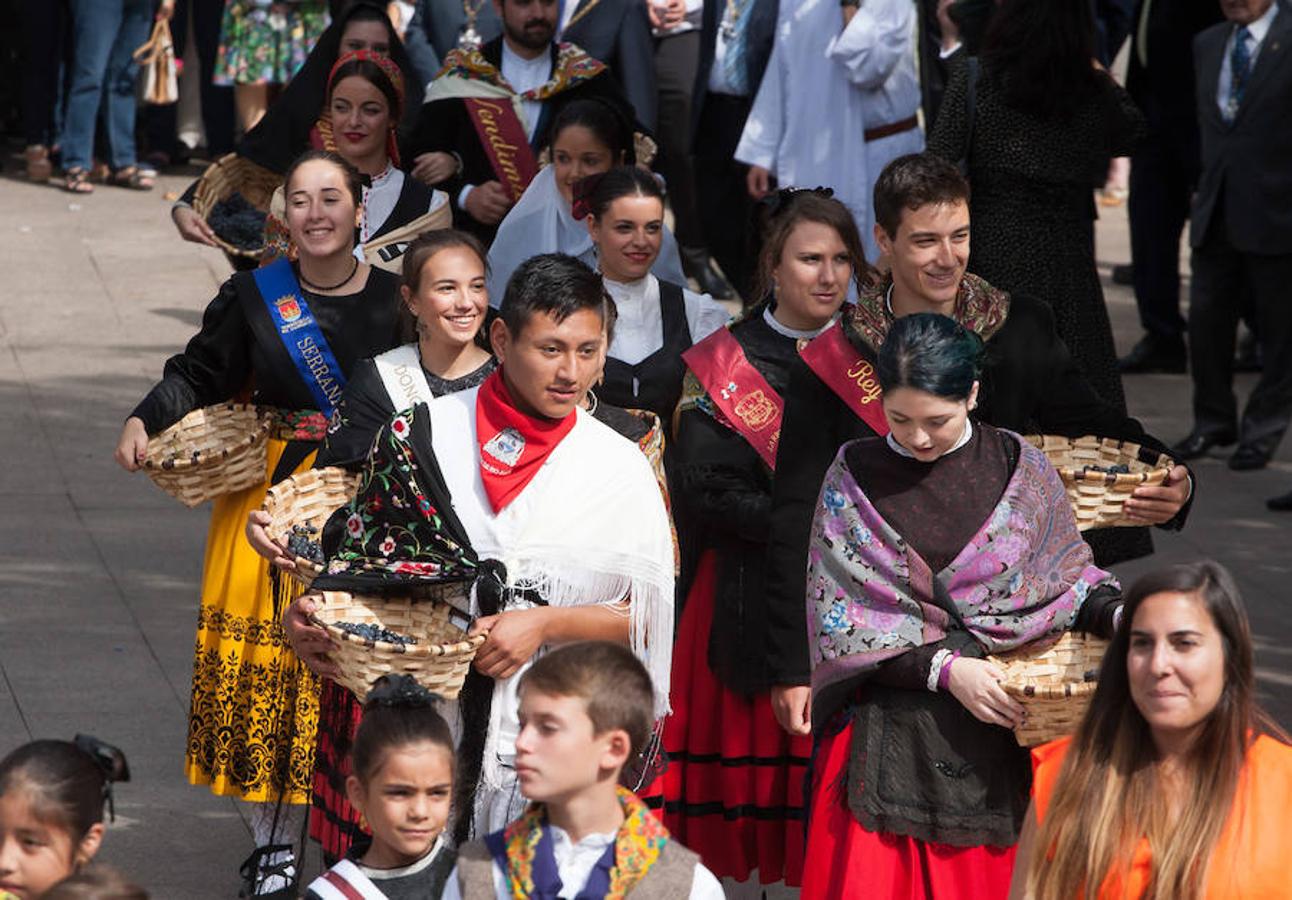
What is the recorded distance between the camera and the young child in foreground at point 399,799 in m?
4.24

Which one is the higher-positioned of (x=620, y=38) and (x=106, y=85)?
(x=620, y=38)

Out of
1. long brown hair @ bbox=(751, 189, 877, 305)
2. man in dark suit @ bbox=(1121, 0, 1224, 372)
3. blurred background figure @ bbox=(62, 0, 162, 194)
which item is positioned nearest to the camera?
long brown hair @ bbox=(751, 189, 877, 305)

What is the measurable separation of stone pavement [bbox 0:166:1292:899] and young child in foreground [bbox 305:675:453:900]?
6.01 ft

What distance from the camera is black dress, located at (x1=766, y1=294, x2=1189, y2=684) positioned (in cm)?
520

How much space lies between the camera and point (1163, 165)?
11648 mm

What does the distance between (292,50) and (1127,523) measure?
Result: 32.9ft

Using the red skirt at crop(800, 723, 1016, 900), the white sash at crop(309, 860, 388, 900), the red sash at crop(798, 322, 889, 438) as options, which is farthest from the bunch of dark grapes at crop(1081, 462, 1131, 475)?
the white sash at crop(309, 860, 388, 900)

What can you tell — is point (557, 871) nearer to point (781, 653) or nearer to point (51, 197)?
point (781, 653)

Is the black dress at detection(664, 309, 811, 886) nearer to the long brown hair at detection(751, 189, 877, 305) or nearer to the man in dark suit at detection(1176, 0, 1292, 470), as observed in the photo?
the long brown hair at detection(751, 189, 877, 305)

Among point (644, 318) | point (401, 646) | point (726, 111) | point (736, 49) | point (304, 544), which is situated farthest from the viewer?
point (726, 111)

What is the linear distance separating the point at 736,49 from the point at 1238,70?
101 inches

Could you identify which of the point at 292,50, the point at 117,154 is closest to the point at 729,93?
the point at 292,50

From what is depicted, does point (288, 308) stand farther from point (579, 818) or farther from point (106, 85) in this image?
point (106, 85)

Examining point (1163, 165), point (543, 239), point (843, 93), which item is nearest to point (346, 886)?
point (543, 239)
